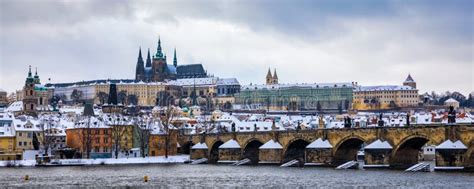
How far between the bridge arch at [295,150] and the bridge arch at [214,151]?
517 inches

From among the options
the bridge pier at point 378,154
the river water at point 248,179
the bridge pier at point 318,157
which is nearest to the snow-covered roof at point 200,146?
the bridge pier at point 318,157

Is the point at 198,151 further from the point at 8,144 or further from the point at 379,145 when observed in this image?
the point at 379,145

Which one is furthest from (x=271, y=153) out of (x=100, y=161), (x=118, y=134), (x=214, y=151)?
(x=118, y=134)

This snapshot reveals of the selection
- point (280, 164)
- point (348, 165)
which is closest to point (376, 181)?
point (348, 165)

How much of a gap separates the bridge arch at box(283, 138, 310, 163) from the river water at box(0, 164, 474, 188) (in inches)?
364

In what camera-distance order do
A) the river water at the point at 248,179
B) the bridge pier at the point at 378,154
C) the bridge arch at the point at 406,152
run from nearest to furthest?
the river water at the point at 248,179
the bridge arch at the point at 406,152
the bridge pier at the point at 378,154

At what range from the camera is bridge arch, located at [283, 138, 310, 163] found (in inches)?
3497

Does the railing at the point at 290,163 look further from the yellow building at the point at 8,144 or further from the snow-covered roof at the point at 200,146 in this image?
the yellow building at the point at 8,144

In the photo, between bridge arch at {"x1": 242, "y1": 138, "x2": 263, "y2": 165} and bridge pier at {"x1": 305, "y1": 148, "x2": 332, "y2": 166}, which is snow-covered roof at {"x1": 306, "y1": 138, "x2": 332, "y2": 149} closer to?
bridge pier at {"x1": 305, "y1": 148, "x2": 332, "y2": 166}

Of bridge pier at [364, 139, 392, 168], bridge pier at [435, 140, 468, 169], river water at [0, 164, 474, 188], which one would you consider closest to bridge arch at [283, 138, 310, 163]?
river water at [0, 164, 474, 188]

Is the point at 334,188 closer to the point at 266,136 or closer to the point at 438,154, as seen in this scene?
the point at 438,154

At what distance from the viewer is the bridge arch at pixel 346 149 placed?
8114 cm

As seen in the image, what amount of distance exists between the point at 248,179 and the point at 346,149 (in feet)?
64.4

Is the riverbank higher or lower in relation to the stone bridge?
lower
